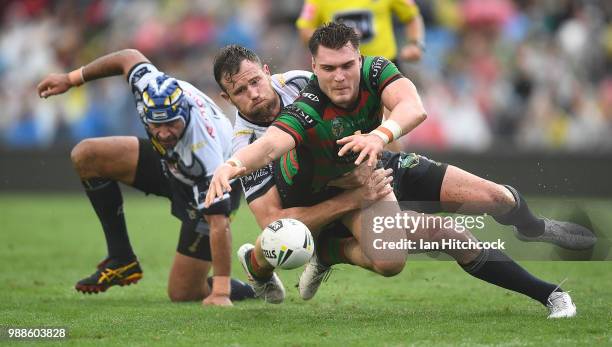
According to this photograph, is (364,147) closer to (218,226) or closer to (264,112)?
(264,112)

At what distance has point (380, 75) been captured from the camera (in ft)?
23.2

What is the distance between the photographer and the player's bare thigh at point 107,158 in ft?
28.6

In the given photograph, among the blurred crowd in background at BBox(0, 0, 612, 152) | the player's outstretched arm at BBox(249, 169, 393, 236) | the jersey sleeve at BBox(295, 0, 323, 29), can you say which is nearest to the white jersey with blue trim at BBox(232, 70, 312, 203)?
the player's outstretched arm at BBox(249, 169, 393, 236)

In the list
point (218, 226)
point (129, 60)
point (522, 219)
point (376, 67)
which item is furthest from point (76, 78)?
point (522, 219)

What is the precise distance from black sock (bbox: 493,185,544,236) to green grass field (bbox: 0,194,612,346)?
0.12 metres

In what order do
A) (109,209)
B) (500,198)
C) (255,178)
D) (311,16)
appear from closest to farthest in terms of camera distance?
1. (500,198)
2. (255,178)
3. (109,209)
4. (311,16)

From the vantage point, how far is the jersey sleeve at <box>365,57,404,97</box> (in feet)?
23.1

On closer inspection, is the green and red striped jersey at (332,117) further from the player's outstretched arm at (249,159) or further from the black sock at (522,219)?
the black sock at (522,219)

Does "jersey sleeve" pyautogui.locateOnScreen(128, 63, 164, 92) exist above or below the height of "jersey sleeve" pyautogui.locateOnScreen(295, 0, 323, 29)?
below

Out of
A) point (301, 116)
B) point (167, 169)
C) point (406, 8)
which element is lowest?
point (167, 169)

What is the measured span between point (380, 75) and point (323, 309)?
1.96 meters

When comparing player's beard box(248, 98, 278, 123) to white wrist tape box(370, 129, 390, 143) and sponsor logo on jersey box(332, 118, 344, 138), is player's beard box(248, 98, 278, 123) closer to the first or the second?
sponsor logo on jersey box(332, 118, 344, 138)

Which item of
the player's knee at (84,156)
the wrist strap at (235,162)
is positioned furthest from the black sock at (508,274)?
the player's knee at (84,156)

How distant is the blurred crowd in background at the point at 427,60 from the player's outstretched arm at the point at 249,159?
998 centimetres
